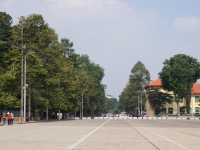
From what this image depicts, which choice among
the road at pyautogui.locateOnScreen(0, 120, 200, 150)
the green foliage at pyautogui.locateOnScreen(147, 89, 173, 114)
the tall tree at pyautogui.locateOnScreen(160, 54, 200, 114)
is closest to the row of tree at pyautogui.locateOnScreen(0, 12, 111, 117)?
the road at pyautogui.locateOnScreen(0, 120, 200, 150)

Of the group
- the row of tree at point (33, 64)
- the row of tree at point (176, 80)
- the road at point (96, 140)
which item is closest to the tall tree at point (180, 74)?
the row of tree at point (176, 80)

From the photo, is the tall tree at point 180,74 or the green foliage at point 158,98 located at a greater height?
the tall tree at point 180,74

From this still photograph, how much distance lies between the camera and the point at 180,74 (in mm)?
162000

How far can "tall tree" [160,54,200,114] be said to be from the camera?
162m

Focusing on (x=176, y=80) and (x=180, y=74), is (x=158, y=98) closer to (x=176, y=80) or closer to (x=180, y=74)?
(x=176, y=80)

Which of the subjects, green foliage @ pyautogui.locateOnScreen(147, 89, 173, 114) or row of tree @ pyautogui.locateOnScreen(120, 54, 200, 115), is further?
green foliage @ pyautogui.locateOnScreen(147, 89, 173, 114)

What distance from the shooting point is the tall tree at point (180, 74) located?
162 meters

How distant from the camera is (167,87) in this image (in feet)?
545

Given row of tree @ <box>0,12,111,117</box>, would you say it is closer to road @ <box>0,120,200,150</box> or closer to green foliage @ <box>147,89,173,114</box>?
road @ <box>0,120,200,150</box>

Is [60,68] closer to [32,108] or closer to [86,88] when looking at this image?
[32,108]

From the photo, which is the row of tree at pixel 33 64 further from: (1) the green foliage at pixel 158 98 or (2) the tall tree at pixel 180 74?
(1) the green foliage at pixel 158 98

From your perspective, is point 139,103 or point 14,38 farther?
point 139,103

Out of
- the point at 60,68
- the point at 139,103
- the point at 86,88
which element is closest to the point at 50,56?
the point at 60,68

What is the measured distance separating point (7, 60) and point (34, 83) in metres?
5.49
